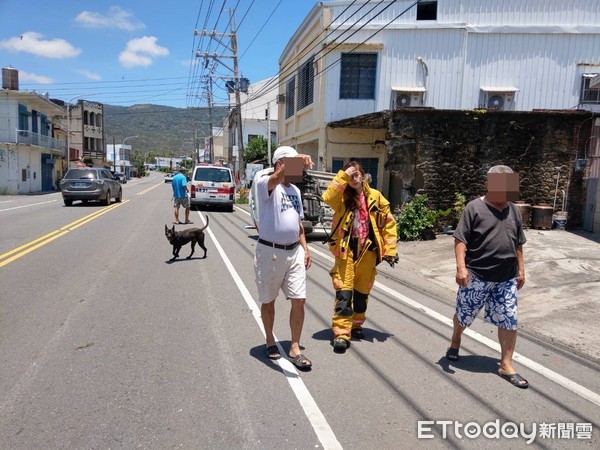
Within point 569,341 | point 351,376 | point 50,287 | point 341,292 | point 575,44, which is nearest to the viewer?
point 351,376

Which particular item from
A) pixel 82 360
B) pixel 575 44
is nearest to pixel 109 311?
pixel 82 360

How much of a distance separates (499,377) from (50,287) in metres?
6.10

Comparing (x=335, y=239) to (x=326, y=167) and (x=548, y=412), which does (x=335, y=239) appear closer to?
(x=548, y=412)

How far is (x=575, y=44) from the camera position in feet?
61.9

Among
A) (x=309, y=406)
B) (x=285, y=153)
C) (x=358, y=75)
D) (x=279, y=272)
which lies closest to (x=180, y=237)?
(x=279, y=272)

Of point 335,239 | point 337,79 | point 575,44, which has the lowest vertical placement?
point 335,239

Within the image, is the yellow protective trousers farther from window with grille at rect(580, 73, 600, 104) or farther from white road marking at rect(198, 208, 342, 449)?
window with grille at rect(580, 73, 600, 104)

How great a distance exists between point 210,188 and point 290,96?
392 inches

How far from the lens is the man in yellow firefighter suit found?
4746 millimetres

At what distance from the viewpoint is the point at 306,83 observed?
23266mm

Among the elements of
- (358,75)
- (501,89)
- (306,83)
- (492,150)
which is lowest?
(492,150)

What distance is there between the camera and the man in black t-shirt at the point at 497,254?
163 inches

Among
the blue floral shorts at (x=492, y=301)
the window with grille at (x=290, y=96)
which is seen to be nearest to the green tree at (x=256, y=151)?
the window with grille at (x=290, y=96)

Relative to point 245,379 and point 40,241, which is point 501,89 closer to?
point 40,241
